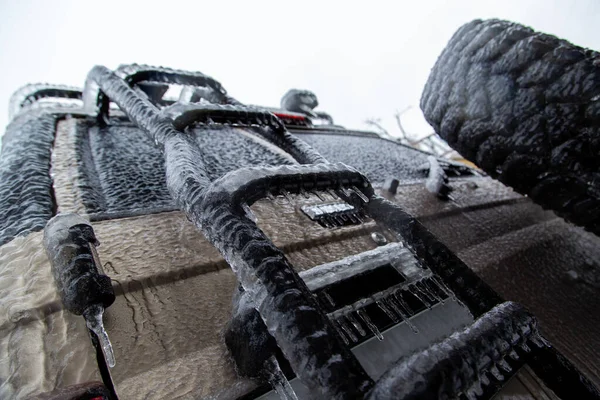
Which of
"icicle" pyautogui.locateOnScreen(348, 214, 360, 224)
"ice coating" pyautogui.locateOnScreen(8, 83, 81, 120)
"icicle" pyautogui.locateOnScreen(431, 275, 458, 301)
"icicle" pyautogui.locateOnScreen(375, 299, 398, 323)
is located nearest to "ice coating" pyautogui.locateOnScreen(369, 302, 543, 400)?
"icicle" pyautogui.locateOnScreen(431, 275, 458, 301)

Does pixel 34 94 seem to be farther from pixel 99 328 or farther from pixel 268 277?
pixel 268 277

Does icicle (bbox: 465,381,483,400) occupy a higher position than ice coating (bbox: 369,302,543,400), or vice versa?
ice coating (bbox: 369,302,543,400)

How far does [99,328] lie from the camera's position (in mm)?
684

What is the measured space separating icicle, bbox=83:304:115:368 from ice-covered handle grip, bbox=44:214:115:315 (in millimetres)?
10

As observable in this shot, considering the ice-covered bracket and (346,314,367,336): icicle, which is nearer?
the ice-covered bracket

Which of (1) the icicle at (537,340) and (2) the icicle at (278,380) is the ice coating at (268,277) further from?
(1) the icicle at (537,340)

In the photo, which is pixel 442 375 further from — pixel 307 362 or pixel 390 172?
pixel 390 172

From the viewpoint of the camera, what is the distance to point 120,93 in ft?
3.94

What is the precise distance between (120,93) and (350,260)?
1.01m

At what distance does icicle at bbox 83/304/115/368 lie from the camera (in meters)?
0.67

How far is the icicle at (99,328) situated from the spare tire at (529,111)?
4.84 ft

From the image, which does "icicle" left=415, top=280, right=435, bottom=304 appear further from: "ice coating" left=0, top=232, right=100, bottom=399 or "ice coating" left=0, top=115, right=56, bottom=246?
"ice coating" left=0, top=115, right=56, bottom=246

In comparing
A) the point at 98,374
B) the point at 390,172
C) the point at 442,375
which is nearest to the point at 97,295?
the point at 98,374

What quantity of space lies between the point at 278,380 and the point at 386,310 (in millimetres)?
363
